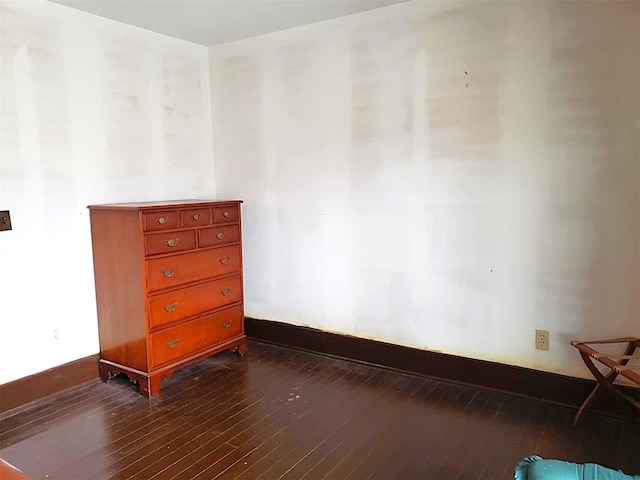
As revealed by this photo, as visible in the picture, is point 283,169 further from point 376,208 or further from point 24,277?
point 24,277

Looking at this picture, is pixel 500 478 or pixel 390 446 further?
pixel 390 446

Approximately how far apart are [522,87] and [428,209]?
844 mm

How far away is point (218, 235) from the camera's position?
A: 332 centimetres

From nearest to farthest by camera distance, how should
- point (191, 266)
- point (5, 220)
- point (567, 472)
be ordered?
point (567, 472)
point (5, 220)
point (191, 266)

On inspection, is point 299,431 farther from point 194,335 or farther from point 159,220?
point 159,220

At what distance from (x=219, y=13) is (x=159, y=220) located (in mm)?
1351

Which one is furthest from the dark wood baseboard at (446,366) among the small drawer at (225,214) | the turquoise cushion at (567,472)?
the turquoise cushion at (567,472)

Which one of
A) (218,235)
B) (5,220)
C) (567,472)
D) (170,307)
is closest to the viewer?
(567,472)

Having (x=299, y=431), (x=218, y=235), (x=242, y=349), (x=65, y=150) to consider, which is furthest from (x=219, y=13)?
(x=299, y=431)

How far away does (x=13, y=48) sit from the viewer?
270 cm

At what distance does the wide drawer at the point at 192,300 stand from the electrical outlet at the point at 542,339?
1.93m

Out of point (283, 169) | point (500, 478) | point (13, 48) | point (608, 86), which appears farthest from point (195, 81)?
point (500, 478)

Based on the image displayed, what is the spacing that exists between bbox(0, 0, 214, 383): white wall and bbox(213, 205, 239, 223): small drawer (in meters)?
0.54

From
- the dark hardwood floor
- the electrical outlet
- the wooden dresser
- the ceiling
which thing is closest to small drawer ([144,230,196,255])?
the wooden dresser
